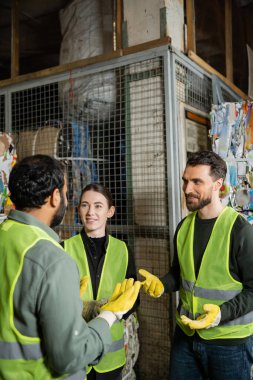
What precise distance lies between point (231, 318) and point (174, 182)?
0.94 m

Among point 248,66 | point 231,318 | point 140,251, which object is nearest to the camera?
point 231,318

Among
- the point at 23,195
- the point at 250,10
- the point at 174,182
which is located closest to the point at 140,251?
the point at 174,182

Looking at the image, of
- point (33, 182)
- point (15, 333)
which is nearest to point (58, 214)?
point (33, 182)

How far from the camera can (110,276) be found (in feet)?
5.84

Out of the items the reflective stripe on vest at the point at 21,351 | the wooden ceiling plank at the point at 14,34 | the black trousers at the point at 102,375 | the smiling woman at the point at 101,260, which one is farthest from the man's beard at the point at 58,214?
the wooden ceiling plank at the point at 14,34

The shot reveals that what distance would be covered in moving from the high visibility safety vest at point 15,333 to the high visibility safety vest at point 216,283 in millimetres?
779

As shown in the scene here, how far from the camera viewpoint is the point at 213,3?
3375 millimetres

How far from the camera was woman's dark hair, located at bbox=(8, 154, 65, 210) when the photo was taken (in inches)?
44.2

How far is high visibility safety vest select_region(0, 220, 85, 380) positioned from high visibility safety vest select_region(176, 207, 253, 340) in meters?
0.78

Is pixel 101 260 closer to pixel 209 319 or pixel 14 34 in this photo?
pixel 209 319

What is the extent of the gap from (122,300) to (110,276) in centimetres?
42

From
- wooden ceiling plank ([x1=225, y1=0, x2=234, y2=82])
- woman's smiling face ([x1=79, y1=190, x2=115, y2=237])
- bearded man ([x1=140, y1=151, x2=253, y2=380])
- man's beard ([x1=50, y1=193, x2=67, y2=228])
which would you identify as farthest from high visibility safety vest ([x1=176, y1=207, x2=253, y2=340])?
wooden ceiling plank ([x1=225, y1=0, x2=234, y2=82])

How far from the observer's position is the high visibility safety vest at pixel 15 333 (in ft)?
3.42

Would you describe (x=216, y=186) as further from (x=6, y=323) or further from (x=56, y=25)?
(x=56, y=25)
